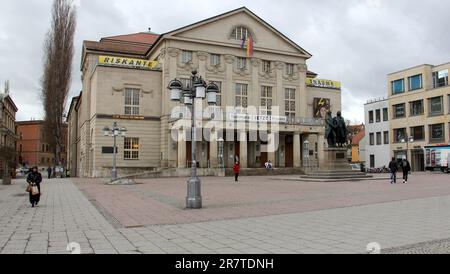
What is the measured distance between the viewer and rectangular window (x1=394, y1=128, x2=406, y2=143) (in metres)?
67.6

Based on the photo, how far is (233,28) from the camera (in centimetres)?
5291

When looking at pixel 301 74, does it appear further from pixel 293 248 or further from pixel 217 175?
pixel 293 248

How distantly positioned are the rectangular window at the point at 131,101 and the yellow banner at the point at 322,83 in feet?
79.7

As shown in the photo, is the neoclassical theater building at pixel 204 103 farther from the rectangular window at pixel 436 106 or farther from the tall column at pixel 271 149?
the rectangular window at pixel 436 106

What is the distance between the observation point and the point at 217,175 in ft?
141

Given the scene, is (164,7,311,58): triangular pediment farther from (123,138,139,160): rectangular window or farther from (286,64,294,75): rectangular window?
(123,138,139,160): rectangular window

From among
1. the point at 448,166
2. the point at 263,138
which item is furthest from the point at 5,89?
the point at 448,166

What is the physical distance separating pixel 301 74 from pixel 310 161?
11969mm

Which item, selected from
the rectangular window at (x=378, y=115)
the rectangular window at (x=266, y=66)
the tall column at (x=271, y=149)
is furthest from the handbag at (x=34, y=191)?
the rectangular window at (x=378, y=115)

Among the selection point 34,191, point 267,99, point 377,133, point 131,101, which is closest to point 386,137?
point 377,133

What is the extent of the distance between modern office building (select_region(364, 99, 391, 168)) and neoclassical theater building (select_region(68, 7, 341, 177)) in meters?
17.3

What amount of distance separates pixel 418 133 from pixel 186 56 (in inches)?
1542

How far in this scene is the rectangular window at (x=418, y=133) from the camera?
64231 millimetres

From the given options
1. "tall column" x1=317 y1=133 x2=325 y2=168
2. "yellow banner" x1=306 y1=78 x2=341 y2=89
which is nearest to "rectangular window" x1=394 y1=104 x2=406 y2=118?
"yellow banner" x1=306 y1=78 x2=341 y2=89
